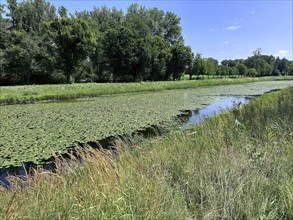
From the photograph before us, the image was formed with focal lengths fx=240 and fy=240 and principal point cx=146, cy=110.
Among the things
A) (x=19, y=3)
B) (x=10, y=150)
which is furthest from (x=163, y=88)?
(x=19, y=3)

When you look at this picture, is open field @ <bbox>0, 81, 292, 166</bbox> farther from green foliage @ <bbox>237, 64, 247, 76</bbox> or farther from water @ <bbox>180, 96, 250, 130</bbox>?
green foliage @ <bbox>237, 64, 247, 76</bbox>

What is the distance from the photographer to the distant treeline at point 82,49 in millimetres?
32625

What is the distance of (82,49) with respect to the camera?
32875 millimetres

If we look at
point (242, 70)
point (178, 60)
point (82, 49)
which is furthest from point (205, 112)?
point (242, 70)

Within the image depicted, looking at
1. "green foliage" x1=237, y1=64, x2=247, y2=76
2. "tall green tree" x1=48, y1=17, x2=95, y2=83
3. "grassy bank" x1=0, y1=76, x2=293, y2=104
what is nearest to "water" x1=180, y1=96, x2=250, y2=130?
"grassy bank" x1=0, y1=76, x2=293, y2=104

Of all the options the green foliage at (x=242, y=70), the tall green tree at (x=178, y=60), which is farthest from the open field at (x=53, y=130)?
the green foliage at (x=242, y=70)

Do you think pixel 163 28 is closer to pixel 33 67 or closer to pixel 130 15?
pixel 130 15

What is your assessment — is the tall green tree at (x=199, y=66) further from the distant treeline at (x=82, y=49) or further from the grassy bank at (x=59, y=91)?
the grassy bank at (x=59, y=91)

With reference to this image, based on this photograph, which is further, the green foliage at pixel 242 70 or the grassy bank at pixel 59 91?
the green foliage at pixel 242 70

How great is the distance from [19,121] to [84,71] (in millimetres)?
31403

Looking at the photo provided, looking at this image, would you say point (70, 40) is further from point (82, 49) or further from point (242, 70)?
point (242, 70)

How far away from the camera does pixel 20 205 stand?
222cm

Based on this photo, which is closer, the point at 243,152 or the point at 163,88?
the point at 243,152

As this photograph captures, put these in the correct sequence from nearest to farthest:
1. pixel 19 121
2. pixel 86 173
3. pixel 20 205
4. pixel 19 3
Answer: pixel 20 205
pixel 86 173
pixel 19 121
pixel 19 3
